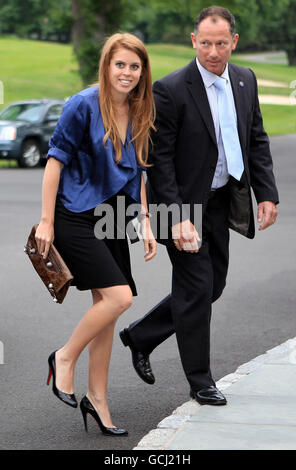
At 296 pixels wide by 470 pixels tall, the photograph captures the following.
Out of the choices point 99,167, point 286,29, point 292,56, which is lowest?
point 292,56

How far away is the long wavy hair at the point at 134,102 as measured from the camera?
14.7ft

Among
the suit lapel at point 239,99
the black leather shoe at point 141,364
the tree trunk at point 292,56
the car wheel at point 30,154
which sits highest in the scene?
the suit lapel at point 239,99

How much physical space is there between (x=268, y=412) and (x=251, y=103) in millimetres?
1544

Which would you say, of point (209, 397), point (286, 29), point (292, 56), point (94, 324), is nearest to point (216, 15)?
point (94, 324)

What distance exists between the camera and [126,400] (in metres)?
5.36

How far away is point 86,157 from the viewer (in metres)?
4.51

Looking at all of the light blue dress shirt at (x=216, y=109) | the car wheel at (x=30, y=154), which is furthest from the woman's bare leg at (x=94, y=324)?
the car wheel at (x=30, y=154)

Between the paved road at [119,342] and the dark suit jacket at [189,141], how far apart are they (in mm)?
1150

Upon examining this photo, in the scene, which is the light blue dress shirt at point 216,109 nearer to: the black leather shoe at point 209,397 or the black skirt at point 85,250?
the black skirt at point 85,250

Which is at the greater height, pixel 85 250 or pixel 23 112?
pixel 85 250

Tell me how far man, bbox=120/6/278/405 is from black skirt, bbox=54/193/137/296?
1.34 ft

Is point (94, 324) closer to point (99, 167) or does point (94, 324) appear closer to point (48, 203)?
point (48, 203)

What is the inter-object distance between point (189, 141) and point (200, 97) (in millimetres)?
220

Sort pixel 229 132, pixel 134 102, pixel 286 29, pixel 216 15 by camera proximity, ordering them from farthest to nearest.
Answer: pixel 286 29
pixel 229 132
pixel 216 15
pixel 134 102
